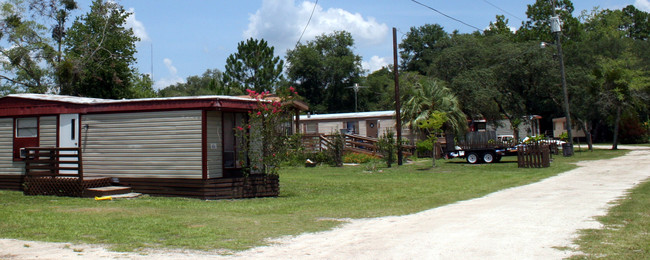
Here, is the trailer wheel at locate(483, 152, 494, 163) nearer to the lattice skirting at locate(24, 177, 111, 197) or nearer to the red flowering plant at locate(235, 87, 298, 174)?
the red flowering plant at locate(235, 87, 298, 174)

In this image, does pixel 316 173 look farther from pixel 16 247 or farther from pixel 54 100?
pixel 16 247

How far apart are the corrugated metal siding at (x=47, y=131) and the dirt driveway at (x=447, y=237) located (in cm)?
783

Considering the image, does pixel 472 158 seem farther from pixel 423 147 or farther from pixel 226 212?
pixel 226 212

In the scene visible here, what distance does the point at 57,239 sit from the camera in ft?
23.1

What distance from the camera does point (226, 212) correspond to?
33.6 feet

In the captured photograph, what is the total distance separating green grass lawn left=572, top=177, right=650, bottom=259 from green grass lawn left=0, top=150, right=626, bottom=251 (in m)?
3.56

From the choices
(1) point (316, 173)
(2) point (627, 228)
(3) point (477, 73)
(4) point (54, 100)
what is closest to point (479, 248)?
(2) point (627, 228)

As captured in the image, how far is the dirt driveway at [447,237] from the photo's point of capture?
20.1 ft

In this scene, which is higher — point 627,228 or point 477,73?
point 477,73

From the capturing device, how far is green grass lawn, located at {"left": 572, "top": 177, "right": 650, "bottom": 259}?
5.88 meters

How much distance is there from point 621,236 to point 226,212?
676 centimetres

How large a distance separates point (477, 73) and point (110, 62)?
2537 cm

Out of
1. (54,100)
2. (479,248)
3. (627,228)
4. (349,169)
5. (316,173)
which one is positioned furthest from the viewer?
(349,169)

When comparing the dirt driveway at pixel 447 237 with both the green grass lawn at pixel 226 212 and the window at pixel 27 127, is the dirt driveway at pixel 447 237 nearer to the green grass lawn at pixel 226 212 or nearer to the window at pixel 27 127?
→ the green grass lawn at pixel 226 212
